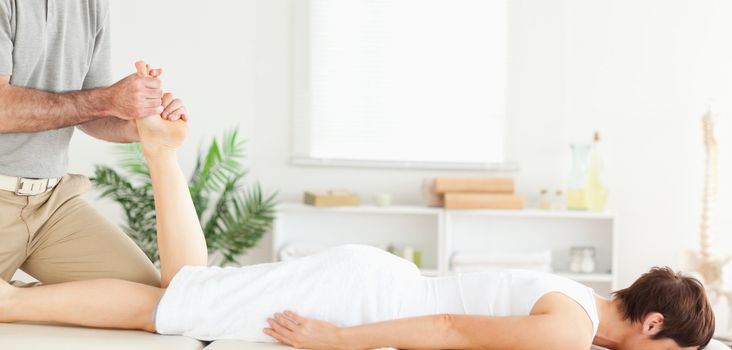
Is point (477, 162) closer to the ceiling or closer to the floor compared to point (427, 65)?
closer to the floor

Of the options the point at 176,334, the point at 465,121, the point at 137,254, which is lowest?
the point at 176,334

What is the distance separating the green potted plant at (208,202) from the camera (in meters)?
4.36

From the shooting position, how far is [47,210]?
250cm

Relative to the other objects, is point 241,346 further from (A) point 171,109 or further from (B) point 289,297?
(A) point 171,109

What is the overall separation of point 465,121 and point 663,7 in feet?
3.69

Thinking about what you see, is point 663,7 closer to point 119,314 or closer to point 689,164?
point 689,164

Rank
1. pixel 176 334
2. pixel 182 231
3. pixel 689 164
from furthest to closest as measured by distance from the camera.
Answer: pixel 689 164
pixel 182 231
pixel 176 334

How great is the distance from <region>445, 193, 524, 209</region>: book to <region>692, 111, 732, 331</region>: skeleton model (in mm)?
838

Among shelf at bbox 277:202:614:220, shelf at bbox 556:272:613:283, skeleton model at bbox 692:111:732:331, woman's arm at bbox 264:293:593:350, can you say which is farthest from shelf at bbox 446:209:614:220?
woman's arm at bbox 264:293:593:350

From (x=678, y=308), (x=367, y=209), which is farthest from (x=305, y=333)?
(x=367, y=209)

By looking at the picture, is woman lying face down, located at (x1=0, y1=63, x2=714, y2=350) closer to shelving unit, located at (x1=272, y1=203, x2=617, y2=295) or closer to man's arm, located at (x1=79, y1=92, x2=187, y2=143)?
man's arm, located at (x1=79, y1=92, x2=187, y2=143)

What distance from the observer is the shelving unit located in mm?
4590

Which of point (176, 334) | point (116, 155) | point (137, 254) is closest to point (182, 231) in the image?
point (137, 254)

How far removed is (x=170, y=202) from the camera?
8.12 ft
